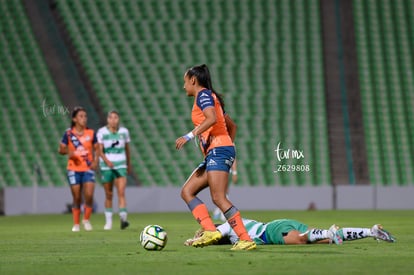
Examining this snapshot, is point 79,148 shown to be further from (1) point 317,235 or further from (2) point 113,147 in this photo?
(1) point 317,235

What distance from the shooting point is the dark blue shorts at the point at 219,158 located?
9703mm

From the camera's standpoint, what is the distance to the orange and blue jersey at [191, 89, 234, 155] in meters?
9.74

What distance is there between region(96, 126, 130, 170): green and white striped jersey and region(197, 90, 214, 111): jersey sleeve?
6794 millimetres

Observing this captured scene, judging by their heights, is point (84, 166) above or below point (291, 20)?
below

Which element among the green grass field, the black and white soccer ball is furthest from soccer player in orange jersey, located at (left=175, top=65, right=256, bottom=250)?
the black and white soccer ball

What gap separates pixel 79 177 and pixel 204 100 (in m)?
6.91

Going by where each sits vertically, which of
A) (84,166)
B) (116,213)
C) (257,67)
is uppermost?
(257,67)

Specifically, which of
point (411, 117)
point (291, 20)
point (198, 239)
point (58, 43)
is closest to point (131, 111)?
point (58, 43)

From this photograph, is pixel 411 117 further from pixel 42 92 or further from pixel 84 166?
pixel 84 166

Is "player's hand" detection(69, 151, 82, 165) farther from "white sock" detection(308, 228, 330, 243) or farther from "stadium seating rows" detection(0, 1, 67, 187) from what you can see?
"stadium seating rows" detection(0, 1, 67, 187)

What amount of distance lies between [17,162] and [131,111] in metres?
4.07

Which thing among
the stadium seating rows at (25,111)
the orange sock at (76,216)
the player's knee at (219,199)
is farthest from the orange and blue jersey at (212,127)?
the stadium seating rows at (25,111)

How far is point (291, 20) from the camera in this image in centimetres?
3195

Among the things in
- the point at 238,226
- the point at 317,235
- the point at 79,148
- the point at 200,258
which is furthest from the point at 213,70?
the point at 200,258
